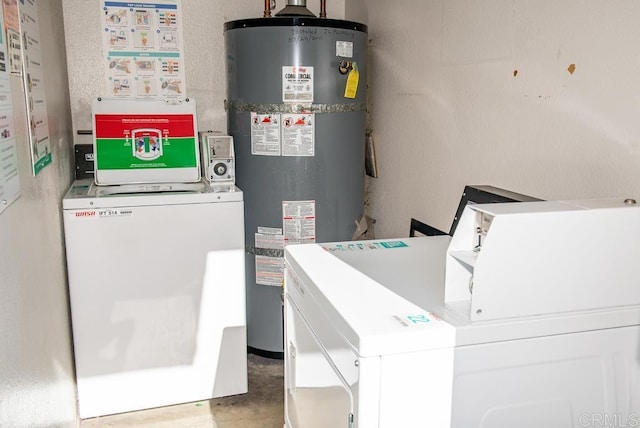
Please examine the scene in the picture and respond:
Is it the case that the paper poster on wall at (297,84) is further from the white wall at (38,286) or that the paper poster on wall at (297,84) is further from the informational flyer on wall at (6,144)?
the informational flyer on wall at (6,144)

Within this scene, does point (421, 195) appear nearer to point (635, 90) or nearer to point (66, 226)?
point (635, 90)

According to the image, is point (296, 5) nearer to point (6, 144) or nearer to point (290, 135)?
point (290, 135)

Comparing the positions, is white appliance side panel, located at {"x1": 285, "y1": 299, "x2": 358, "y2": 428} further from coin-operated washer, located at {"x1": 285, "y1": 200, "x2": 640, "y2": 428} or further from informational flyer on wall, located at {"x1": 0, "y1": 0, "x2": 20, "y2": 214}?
informational flyer on wall, located at {"x1": 0, "y1": 0, "x2": 20, "y2": 214}

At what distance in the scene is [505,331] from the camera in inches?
39.2

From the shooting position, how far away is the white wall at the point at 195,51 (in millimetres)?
2686

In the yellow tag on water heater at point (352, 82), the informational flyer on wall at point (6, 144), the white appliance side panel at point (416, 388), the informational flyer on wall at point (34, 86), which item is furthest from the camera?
the yellow tag on water heater at point (352, 82)

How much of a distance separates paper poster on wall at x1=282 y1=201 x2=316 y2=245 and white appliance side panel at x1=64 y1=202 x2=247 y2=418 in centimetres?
35

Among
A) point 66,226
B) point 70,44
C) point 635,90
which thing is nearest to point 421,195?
point 635,90

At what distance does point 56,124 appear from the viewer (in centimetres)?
207

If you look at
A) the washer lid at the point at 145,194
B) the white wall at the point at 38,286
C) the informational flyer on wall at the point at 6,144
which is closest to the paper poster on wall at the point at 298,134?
the washer lid at the point at 145,194

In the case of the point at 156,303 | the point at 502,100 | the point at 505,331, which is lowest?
the point at 156,303

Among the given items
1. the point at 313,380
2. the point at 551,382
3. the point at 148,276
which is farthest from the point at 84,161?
the point at 551,382

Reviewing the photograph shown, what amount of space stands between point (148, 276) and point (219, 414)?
0.66m

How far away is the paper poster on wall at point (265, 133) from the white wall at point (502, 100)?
1.75 ft
